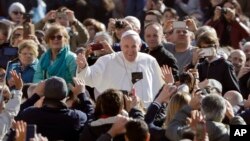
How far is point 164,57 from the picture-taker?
17109 mm

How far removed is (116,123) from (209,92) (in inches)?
88.3

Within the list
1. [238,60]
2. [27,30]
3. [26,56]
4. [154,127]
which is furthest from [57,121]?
[27,30]

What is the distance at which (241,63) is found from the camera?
1823 cm

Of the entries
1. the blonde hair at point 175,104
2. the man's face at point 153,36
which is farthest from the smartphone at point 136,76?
the blonde hair at point 175,104

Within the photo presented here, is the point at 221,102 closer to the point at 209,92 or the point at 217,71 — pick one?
the point at 209,92

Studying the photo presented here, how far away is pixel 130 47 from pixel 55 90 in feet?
6.42

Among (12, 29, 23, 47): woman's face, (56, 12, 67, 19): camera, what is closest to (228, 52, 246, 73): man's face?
(12, 29, 23, 47): woman's face

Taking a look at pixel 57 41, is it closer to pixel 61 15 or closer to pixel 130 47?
pixel 130 47

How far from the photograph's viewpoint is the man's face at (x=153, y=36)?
682 inches

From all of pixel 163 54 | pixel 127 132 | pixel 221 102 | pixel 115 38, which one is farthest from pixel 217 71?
pixel 127 132

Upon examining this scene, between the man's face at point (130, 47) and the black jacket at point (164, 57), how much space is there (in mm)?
1006

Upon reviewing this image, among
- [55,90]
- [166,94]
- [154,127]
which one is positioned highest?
[55,90]

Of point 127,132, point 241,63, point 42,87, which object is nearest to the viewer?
point 127,132

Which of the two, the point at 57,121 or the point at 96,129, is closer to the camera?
the point at 96,129
